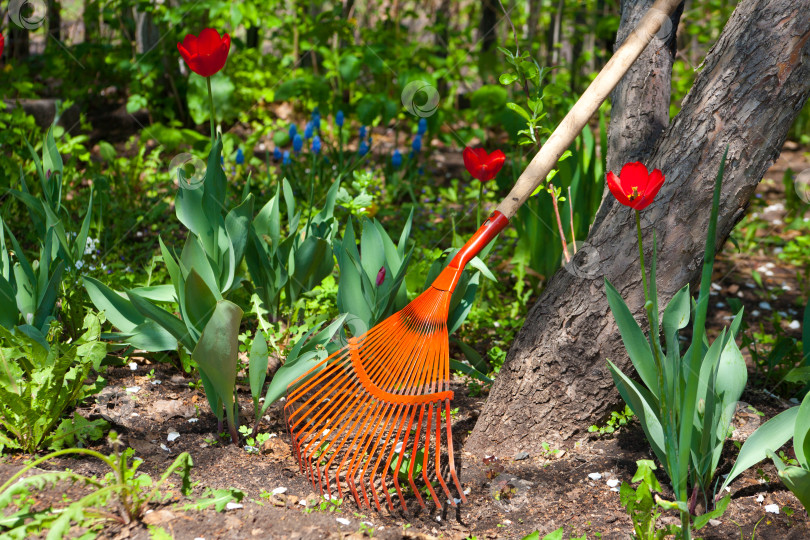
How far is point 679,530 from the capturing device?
1.38 metres

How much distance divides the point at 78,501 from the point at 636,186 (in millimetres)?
1196

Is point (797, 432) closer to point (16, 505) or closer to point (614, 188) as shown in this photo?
point (614, 188)

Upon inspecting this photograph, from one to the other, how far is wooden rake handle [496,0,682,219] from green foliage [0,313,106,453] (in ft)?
3.58

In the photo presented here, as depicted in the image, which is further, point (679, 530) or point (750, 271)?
point (750, 271)

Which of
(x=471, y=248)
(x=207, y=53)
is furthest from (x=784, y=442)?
(x=207, y=53)

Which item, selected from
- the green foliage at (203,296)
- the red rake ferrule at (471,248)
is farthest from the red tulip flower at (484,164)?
the green foliage at (203,296)

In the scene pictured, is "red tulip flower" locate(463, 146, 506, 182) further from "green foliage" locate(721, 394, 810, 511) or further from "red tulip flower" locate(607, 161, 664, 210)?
"green foliage" locate(721, 394, 810, 511)

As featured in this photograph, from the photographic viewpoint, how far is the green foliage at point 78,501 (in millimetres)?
1262

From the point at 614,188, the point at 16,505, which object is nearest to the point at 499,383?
the point at 614,188

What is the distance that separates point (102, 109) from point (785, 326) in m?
3.99

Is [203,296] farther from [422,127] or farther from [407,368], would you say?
[422,127]

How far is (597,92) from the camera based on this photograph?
1577 mm

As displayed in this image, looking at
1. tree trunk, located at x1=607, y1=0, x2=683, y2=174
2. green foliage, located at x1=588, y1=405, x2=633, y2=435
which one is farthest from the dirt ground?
tree trunk, located at x1=607, y1=0, x2=683, y2=174

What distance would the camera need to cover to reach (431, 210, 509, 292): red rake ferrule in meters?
1.63
